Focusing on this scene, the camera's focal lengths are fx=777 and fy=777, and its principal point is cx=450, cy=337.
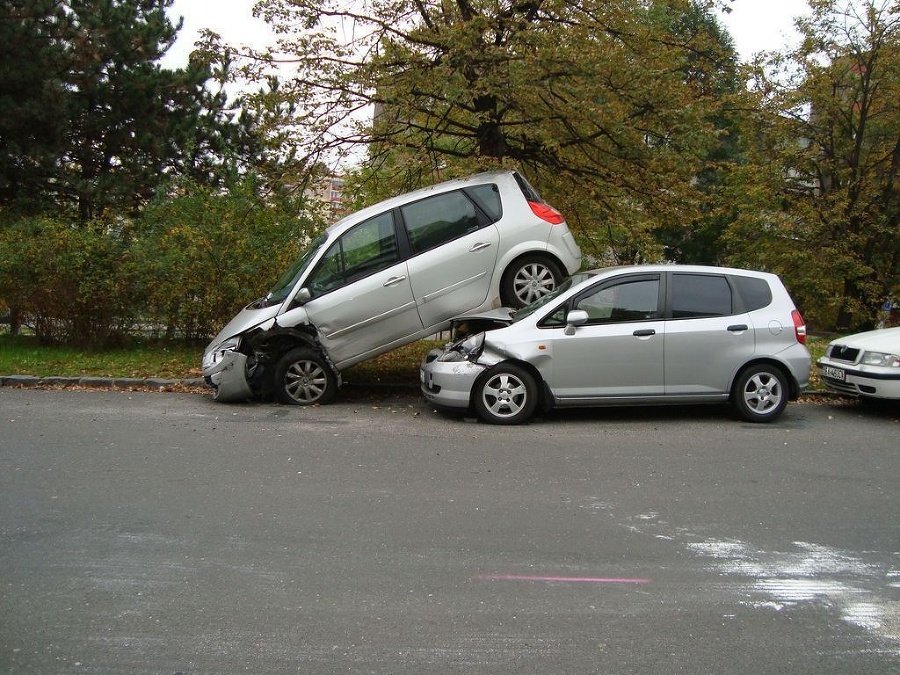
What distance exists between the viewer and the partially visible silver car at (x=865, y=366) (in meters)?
8.28

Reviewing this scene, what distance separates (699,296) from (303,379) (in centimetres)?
454

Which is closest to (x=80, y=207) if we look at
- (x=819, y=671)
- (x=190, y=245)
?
(x=190, y=245)

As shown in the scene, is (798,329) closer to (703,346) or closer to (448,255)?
(703,346)

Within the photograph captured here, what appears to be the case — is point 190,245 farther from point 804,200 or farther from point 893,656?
point 804,200

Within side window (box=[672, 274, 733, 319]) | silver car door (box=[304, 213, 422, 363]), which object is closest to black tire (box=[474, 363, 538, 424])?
silver car door (box=[304, 213, 422, 363])

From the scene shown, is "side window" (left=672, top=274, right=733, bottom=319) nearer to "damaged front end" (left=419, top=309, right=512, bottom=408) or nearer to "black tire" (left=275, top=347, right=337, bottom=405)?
"damaged front end" (left=419, top=309, right=512, bottom=408)

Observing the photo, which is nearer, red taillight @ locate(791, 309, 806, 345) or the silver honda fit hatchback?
red taillight @ locate(791, 309, 806, 345)

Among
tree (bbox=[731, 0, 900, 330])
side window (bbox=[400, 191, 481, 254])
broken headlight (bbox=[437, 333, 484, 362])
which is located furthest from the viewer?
tree (bbox=[731, 0, 900, 330])

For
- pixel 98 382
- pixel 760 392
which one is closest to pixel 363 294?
pixel 98 382

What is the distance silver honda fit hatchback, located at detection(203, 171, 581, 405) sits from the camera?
8.83 m

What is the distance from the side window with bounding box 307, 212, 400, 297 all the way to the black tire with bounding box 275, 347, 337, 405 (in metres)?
0.77

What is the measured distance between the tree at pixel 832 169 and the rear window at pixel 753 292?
1265 cm

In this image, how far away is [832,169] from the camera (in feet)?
67.7

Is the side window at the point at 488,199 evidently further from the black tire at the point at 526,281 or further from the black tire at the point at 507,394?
the black tire at the point at 507,394
